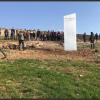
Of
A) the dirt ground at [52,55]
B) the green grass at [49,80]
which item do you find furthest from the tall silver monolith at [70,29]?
the green grass at [49,80]

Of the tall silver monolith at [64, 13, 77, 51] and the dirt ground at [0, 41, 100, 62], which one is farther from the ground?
the tall silver monolith at [64, 13, 77, 51]

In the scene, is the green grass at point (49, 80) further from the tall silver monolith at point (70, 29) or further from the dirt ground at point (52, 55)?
the tall silver monolith at point (70, 29)

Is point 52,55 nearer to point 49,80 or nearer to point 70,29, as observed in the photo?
point 70,29

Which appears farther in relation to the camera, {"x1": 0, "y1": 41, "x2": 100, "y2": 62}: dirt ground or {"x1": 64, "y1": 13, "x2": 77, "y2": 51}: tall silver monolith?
{"x1": 64, "y1": 13, "x2": 77, "y2": 51}: tall silver monolith

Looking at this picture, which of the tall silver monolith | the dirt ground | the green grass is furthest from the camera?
the tall silver monolith

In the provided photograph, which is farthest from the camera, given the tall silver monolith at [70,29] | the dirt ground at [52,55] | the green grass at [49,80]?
the tall silver monolith at [70,29]

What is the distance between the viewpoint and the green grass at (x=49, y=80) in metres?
13.5

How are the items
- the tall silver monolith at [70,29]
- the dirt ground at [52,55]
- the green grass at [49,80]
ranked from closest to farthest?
the green grass at [49,80] → the dirt ground at [52,55] → the tall silver monolith at [70,29]

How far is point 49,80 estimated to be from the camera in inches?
612

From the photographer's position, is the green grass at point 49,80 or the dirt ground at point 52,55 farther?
the dirt ground at point 52,55

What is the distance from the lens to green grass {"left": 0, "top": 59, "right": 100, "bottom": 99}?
531 inches

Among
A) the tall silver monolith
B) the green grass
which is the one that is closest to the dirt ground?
the tall silver monolith

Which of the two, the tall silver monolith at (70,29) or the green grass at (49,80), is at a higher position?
the tall silver monolith at (70,29)

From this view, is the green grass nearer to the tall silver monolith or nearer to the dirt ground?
the dirt ground
